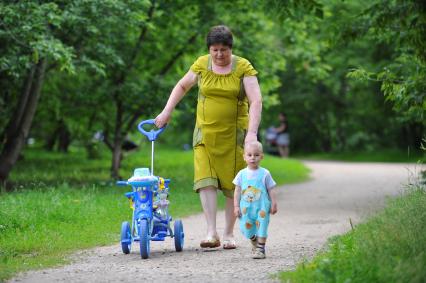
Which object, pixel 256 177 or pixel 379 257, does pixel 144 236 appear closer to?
pixel 256 177

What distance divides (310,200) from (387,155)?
19204mm

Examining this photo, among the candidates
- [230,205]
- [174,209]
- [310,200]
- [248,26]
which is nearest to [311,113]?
[248,26]

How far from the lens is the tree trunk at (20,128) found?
16.1 meters

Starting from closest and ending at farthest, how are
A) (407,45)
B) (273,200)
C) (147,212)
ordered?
1. (273,200)
2. (147,212)
3. (407,45)

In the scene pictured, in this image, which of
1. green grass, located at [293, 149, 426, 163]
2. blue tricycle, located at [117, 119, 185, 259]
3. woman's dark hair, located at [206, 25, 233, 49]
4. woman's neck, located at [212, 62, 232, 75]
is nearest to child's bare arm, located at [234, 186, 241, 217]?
blue tricycle, located at [117, 119, 185, 259]

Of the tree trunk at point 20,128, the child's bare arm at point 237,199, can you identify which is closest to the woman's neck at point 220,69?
the child's bare arm at point 237,199

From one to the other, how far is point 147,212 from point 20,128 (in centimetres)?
956

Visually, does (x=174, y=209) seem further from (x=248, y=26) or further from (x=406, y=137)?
(x=406, y=137)

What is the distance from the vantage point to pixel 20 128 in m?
16.4

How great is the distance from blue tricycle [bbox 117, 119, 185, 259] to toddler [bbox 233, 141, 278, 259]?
0.77 metres

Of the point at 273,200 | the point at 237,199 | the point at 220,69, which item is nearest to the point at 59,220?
the point at 220,69

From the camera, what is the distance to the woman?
25.6ft

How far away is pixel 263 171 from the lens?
23.8 ft

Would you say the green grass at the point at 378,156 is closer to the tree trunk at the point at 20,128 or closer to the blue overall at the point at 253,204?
the tree trunk at the point at 20,128
